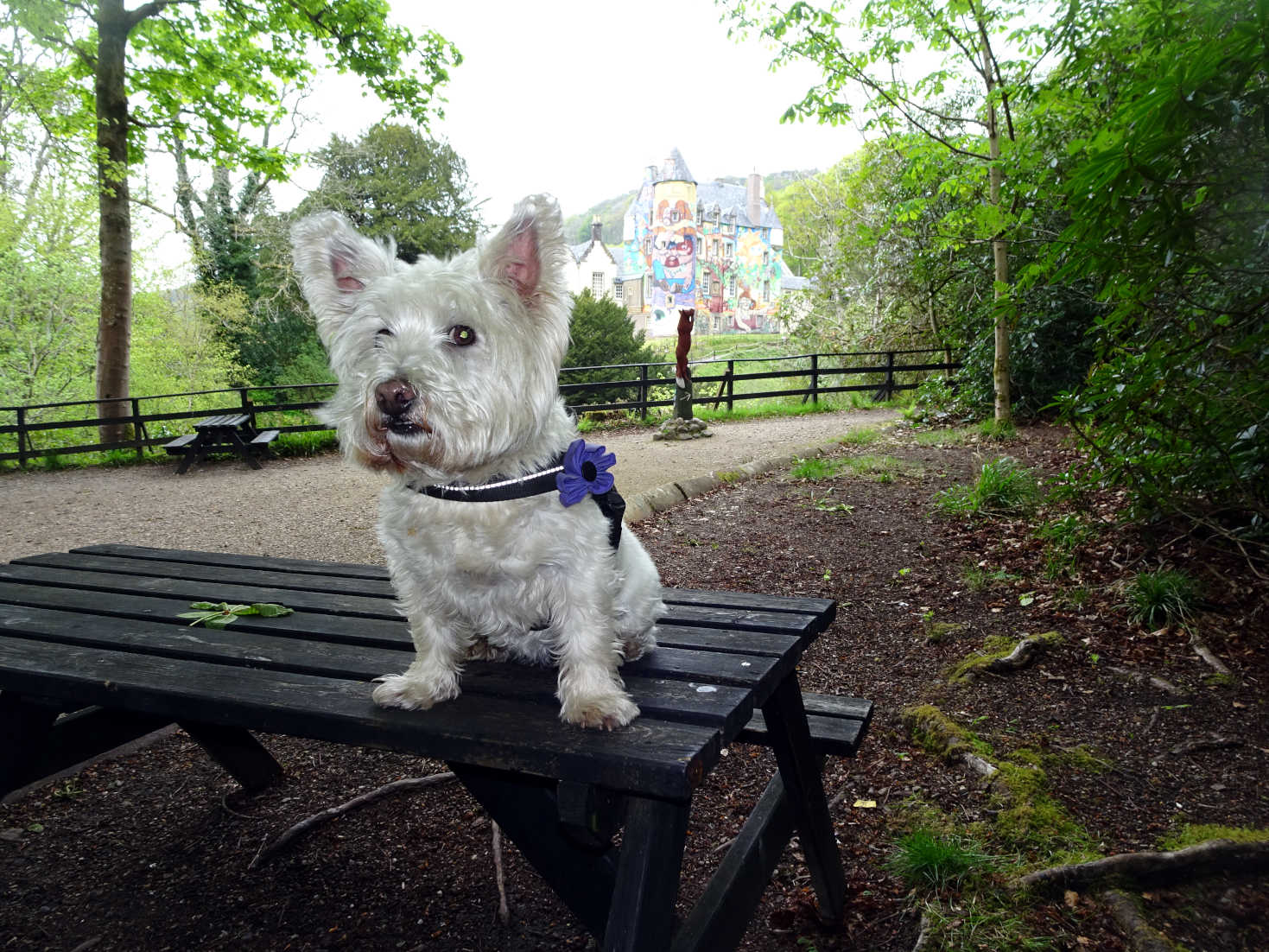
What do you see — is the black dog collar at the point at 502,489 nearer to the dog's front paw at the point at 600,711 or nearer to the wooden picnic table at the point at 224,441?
the dog's front paw at the point at 600,711

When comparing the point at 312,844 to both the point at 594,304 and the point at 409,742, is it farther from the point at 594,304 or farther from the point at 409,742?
the point at 594,304

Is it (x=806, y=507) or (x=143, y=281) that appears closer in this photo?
(x=806, y=507)

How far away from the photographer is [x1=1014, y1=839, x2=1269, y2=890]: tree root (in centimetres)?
239

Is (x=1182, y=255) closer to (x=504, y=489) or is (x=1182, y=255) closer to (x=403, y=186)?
→ (x=504, y=489)

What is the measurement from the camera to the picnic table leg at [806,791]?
7.29 feet

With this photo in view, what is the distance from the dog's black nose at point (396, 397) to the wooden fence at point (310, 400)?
892 centimetres

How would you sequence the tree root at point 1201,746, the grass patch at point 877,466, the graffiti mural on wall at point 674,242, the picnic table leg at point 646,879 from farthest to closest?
the graffiti mural on wall at point 674,242 → the grass patch at point 877,466 → the tree root at point 1201,746 → the picnic table leg at point 646,879

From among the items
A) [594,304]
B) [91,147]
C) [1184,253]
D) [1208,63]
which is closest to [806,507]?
[1184,253]

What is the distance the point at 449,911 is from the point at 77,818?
175 centimetres

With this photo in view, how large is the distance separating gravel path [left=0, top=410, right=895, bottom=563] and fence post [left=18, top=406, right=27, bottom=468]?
672 mm

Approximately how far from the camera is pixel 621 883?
1.58 meters

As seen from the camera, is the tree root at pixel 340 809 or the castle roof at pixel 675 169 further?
the castle roof at pixel 675 169

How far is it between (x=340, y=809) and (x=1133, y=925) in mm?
2740

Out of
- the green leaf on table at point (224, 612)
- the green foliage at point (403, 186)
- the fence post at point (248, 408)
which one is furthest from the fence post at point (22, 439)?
the green leaf on table at point (224, 612)
